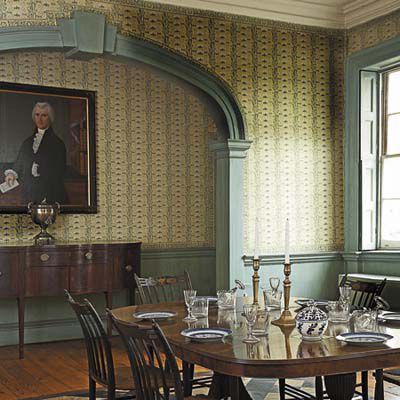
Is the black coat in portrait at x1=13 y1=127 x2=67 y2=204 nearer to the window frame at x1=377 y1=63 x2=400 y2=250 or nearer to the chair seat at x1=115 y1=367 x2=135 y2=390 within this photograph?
the window frame at x1=377 y1=63 x2=400 y2=250

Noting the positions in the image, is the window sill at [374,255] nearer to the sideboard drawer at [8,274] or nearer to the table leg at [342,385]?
the table leg at [342,385]

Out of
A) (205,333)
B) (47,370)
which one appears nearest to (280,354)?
(205,333)

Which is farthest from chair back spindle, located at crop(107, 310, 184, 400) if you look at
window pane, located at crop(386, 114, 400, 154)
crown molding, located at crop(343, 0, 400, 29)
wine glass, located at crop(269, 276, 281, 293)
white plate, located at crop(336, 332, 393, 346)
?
crown molding, located at crop(343, 0, 400, 29)

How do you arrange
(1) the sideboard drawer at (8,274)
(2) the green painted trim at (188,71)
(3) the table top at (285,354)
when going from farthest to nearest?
(1) the sideboard drawer at (8,274) < (2) the green painted trim at (188,71) < (3) the table top at (285,354)

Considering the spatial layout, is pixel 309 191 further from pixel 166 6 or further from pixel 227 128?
pixel 166 6

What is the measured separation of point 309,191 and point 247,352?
162 inches

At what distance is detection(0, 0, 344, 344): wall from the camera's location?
6293mm

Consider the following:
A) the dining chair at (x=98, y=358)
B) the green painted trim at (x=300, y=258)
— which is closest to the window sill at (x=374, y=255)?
the green painted trim at (x=300, y=258)

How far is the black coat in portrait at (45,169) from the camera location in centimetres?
688

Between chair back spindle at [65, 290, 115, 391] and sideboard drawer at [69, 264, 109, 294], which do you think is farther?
sideboard drawer at [69, 264, 109, 294]

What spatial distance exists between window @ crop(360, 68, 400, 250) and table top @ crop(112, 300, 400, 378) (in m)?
3.35

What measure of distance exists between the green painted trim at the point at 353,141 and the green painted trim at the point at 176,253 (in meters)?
1.72

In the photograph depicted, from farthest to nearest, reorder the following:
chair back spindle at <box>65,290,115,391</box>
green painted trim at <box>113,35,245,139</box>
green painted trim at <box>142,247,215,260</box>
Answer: green painted trim at <box>142,247,215,260</box>, green painted trim at <box>113,35,245,139</box>, chair back spindle at <box>65,290,115,391</box>

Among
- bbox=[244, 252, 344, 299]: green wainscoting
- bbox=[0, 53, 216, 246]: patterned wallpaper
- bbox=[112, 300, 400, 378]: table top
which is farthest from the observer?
bbox=[0, 53, 216, 246]: patterned wallpaper
